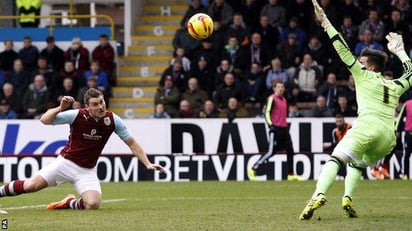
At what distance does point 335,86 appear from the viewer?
27.5 m

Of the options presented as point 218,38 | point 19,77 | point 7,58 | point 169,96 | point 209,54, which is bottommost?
point 169,96

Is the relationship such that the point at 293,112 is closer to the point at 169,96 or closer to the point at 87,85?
the point at 169,96

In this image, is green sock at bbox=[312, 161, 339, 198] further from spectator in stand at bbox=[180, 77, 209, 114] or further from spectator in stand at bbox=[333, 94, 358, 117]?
spectator in stand at bbox=[180, 77, 209, 114]

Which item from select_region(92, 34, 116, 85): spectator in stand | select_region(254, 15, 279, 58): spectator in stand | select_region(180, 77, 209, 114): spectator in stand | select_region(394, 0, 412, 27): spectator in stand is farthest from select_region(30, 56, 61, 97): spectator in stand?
select_region(394, 0, 412, 27): spectator in stand

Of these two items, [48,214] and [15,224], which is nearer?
[15,224]

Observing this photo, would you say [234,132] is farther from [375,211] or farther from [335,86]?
[375,211]

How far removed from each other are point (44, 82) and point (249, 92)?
5625mm

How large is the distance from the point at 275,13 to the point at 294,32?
88 cm

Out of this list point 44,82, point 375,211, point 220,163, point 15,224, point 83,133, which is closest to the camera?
point 15,224

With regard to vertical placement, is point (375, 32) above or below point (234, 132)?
above

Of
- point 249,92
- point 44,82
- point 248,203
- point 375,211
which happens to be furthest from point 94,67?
point 375,211

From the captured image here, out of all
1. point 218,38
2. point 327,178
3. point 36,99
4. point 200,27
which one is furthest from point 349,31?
point 327,178

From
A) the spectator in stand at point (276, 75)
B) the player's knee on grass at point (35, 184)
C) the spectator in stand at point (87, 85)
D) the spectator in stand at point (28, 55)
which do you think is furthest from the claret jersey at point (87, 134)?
the spectator in stand at point (28, 55)

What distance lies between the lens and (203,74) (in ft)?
94.3
